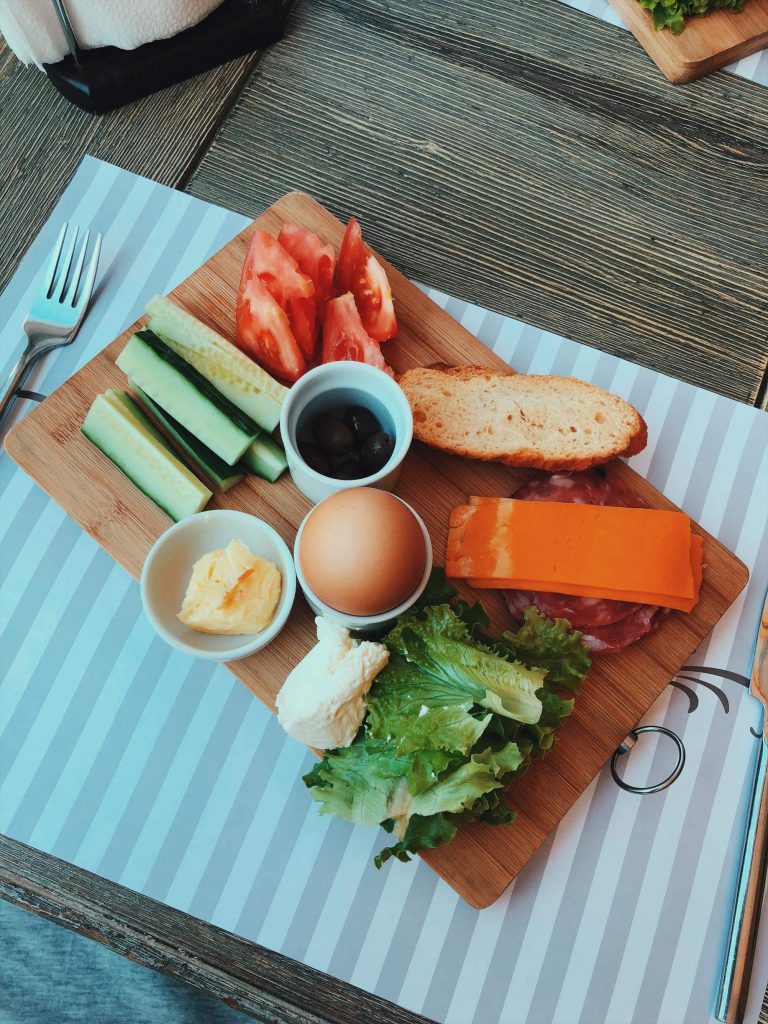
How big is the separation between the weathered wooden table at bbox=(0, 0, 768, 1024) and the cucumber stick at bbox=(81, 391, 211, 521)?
19.9 inches

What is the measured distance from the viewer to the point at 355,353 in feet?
4.81

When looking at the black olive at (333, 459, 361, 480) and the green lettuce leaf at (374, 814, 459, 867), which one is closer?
the green lettuce leaf at (374, 814, 459, 867)

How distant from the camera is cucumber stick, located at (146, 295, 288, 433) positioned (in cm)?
144

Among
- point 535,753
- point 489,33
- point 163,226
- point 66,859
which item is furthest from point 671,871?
point 489,33

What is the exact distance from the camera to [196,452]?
142 cm

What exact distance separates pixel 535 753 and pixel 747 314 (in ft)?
3.43

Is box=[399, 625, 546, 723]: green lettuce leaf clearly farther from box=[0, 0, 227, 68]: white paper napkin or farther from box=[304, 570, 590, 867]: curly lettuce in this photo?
box=[0, 0, 227, 68]: white paper napkin

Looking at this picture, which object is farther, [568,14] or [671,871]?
[568,14]

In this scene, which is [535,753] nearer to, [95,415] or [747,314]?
[95,415]

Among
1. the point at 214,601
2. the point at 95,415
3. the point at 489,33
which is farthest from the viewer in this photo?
the point at 489,33

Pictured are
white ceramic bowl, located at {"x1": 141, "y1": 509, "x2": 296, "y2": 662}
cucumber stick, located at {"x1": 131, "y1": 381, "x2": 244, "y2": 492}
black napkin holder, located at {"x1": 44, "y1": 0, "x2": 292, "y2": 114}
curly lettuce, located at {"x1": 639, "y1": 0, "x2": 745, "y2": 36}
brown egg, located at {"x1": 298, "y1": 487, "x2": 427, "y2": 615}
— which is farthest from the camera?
curly lettuce, located at {"x1": 639, "y1": 0, "x2": 745, "y2": 36}

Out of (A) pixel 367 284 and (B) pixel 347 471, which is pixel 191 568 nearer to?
(B) pixel 347 471

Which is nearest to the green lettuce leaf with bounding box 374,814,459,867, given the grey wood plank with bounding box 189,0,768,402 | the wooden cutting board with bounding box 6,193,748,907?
the wooden cutting board with bounding box 6,193,748,907

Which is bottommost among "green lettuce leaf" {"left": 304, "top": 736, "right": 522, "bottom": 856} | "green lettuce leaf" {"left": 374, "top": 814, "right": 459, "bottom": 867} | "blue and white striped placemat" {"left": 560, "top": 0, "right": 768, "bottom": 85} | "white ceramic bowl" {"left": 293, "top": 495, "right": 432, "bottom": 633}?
"green lettuce leaf" {"left": 374, "top": 814, "right": 459, "bottom": 867}
